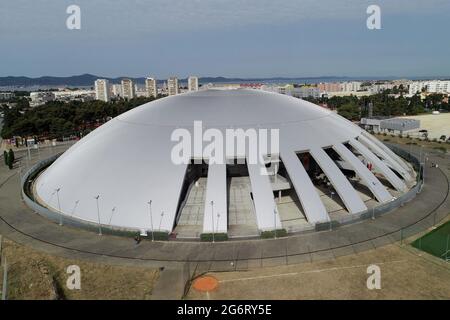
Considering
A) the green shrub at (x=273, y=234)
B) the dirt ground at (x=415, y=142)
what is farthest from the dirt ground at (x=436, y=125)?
the green shrub at (x=273, y=234)

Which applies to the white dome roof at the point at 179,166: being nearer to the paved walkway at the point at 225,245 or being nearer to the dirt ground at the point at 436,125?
the paved walkway at the point at 225,245

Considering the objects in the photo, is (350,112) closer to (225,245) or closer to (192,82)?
(225,245)

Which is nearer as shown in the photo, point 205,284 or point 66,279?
point 205,284

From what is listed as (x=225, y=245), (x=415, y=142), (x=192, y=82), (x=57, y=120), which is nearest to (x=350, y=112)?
(x=415, y=142)

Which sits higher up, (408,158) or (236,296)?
(408,158)

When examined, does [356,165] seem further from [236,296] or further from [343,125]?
[236,296]

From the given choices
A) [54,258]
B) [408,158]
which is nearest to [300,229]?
[54,258]
